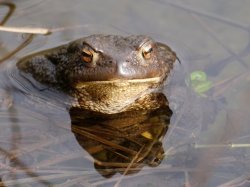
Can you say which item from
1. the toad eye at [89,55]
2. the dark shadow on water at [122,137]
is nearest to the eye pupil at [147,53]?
the toad eye at [89,55]

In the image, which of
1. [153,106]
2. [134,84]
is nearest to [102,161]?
[134,84]

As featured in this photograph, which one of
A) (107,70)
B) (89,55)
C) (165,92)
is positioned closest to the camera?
(107,70)

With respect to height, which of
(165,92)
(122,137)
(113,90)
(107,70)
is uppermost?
(107,70)

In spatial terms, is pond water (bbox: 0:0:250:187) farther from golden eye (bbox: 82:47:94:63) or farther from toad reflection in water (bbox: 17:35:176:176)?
golden eye (bbox: 82:47:94:63)

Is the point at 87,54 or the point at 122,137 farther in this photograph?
the point at 122,137

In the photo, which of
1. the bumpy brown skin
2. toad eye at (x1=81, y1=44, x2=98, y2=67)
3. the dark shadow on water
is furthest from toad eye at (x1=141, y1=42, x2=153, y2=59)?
the dark shadow on water

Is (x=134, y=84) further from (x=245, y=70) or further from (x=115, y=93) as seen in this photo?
(x=245, y=70)

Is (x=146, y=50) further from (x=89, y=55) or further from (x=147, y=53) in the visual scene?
(x=89, y=55)

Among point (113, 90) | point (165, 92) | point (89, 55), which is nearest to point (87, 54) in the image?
point (89, 55)
